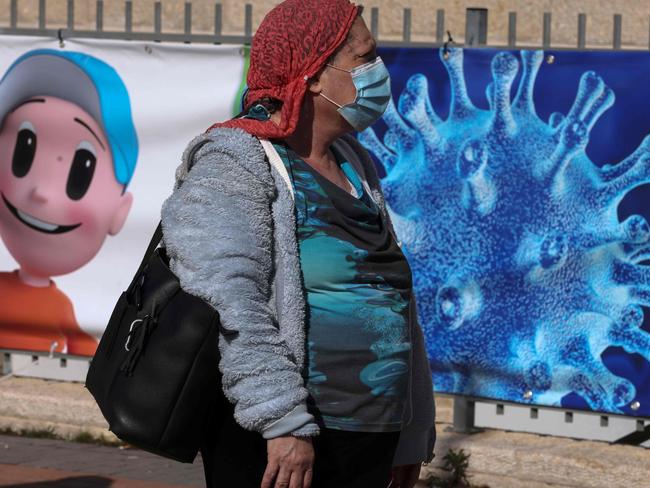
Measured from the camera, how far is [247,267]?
9.22 ft

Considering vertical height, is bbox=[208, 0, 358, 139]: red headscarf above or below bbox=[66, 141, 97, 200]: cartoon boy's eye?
above

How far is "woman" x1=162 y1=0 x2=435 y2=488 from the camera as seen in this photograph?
280 cm

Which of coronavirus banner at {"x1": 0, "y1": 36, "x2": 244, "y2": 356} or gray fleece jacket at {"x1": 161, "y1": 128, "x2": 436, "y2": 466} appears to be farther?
coronavirus banner at {"x1": 0, "y1": 36, "x2": 244, "y2": 356}

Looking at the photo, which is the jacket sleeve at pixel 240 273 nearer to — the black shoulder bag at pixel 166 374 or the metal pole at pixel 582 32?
the black shoulder bag at pixel 166 374

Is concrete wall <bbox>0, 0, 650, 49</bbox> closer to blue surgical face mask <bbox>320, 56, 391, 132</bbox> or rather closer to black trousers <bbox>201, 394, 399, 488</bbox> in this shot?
blue surgical face mask <bbox>320, 56, 391, 132</bbox>

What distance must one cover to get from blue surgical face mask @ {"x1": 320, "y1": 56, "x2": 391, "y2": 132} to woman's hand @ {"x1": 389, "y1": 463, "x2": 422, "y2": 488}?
877 mm

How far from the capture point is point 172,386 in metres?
2.78

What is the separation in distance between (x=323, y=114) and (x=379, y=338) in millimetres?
546

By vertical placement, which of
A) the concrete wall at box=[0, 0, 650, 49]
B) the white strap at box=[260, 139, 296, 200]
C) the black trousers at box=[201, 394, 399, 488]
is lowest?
the black trousers at box=[201, 394, 399, 488]

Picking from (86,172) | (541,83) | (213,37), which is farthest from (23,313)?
(541,83)

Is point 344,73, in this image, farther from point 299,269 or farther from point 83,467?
point 83,467

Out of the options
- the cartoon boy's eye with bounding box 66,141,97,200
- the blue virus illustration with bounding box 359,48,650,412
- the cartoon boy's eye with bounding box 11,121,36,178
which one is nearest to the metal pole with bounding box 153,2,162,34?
the cartoon boy's eye with bounding box 66,141,97,200

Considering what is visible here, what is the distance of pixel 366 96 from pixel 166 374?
83cm

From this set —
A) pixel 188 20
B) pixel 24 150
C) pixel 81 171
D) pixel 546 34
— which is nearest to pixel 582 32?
pixel 546 34
